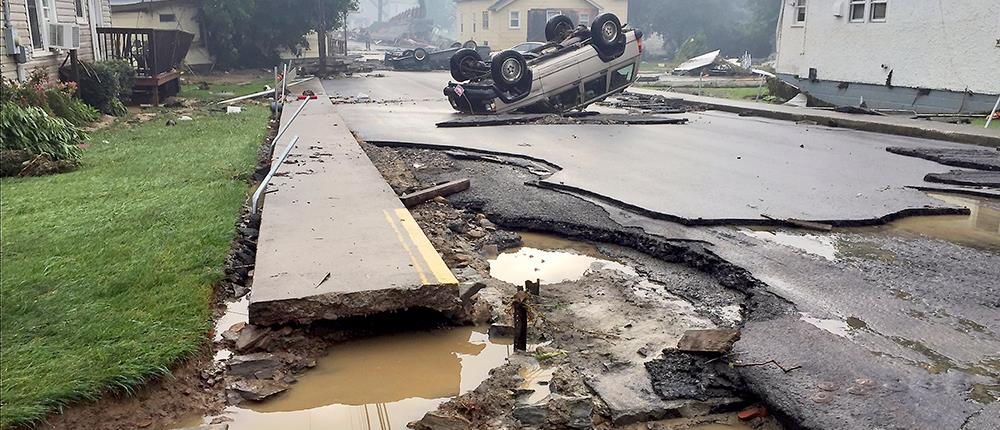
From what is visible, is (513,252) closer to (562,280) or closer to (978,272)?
(562,280)

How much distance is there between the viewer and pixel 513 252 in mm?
6867

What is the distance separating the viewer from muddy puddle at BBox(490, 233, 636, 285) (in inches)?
243

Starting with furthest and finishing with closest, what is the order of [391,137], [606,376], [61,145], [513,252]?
[391,137] < [61,145] < [513,252] < [606,376]

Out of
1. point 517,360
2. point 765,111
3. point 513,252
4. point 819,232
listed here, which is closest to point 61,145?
point 513,252

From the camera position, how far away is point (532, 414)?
370cm

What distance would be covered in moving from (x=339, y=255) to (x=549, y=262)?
183 cm

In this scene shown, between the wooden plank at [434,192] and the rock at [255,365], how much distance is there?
148 inches

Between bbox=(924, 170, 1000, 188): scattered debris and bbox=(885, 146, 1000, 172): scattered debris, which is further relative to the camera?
bbox=(885, 146, 1000, 172): scattered debris

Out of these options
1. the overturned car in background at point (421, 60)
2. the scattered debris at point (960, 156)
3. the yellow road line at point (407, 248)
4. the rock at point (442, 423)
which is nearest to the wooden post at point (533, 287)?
the yellow road line at point (407, 248)

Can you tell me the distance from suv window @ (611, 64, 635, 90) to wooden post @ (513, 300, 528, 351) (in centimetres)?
1433

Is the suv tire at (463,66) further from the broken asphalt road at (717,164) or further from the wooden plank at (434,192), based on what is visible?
the wooden plank at (434,192)

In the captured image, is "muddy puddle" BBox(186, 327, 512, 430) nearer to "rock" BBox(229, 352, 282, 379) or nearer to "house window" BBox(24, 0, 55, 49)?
"rock" BBox(229, 352, 282, 379)

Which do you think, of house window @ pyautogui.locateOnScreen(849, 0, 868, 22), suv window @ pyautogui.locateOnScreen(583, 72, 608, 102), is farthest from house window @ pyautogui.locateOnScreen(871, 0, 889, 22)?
suv window @ pyautogui.locateOnScreen(583, 72, 608, 102)

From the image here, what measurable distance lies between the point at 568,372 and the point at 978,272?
3598mm
